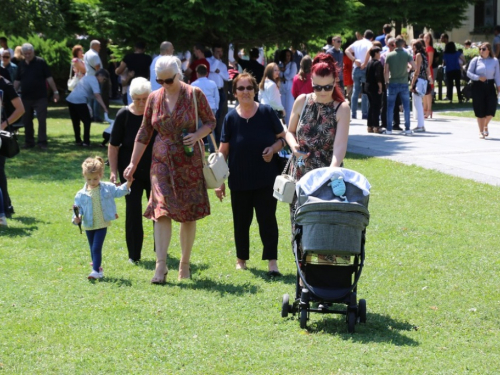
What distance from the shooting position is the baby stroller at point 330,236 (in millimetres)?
5953

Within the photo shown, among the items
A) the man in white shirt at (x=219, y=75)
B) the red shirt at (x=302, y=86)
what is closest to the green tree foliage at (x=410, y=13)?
the man in white shirt at (x=219, y=75)

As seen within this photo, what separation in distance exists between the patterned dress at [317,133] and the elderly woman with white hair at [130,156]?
1923 mm

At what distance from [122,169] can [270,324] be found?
2.91m

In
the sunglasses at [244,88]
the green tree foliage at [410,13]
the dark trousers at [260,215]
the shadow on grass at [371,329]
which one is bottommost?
the shadow on grass at [371,329]

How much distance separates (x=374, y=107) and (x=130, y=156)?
1172cm

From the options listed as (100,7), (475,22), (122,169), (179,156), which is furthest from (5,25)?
(475,22)

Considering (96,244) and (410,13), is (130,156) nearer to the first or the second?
(96,244)

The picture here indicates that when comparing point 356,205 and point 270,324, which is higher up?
point 356,205

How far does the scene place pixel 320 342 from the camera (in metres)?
5.88

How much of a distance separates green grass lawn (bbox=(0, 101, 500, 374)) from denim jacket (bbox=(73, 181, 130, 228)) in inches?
23.6

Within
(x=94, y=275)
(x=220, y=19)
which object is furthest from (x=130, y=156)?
(x=220, y=19)

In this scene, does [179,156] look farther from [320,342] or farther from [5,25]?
[5,25]

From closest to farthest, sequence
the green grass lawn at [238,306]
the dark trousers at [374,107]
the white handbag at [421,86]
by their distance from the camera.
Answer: the green grass lawn at [238,306] → the dark trousers at [374,107] → the white handbag at [421,86]

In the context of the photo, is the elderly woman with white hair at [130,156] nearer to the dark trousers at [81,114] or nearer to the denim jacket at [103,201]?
the denim jacket at [103,201]
